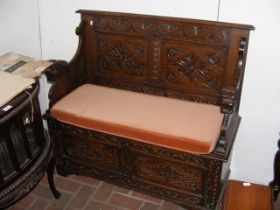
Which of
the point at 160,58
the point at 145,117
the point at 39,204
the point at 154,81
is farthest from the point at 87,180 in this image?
the point at 160,58

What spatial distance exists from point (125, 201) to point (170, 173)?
18.2 inches

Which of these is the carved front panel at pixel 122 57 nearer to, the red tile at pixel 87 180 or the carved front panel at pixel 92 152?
the carved front panel at pixel 92 152

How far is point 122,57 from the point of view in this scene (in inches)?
106

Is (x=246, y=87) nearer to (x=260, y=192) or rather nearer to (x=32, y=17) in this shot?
(x=260, y=192)

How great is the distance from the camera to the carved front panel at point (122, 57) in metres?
2.62

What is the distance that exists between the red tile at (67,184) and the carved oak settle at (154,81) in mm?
89

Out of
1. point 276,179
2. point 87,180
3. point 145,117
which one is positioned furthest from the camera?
point 87,180

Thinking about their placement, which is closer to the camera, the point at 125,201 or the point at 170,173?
the point at 170,173

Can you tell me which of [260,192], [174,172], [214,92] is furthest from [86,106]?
[260,192]

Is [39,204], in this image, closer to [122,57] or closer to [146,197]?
[146,197]

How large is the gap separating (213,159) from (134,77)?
0.93 metres

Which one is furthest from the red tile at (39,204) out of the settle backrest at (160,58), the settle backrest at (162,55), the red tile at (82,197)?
the settle backrest at (162,55)

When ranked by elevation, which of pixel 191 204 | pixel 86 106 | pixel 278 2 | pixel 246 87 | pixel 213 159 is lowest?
pixel 191 204

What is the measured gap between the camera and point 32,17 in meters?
2.90
